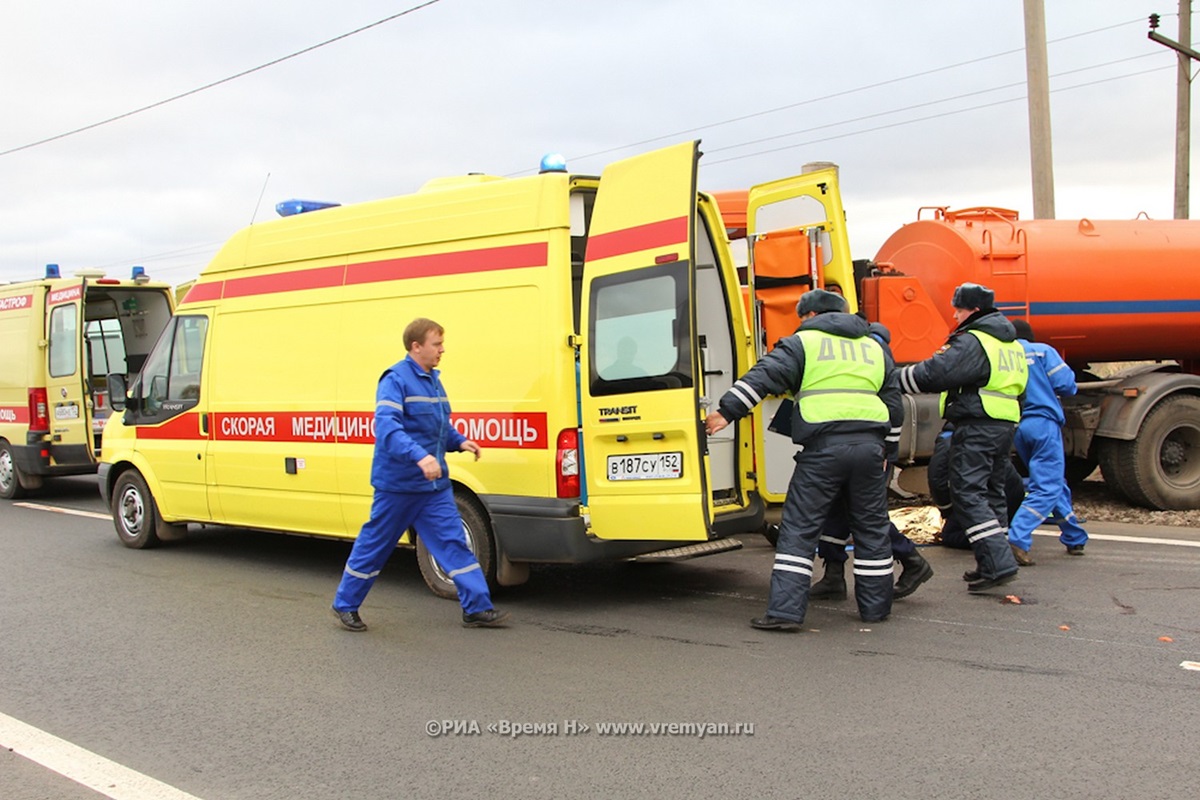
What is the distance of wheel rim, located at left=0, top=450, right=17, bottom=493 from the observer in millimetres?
12738

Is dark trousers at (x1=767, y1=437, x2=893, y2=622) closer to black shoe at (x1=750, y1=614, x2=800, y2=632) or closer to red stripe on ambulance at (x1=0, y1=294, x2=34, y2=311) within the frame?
black shoe at (x1=750, y1=614, x2=800, y2=632)

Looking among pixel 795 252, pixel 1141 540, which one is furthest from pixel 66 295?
pixel 1141 540

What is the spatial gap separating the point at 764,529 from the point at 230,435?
3.99 m

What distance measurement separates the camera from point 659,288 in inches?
222

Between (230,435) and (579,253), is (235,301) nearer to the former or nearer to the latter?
(230,435)

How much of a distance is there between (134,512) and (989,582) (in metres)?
6.71

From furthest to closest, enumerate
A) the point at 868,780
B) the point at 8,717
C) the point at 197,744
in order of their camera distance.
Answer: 1. the point at 8,717
2. the point at 197,744
3. the point at 868,780

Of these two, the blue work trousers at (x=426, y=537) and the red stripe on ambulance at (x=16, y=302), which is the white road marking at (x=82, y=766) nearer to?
the blue work trousers at (x=426, y=537)

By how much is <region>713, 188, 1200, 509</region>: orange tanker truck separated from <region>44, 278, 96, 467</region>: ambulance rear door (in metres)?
7.55

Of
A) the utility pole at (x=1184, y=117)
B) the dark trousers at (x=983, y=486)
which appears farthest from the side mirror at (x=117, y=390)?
the utility pole at (x=1184, y=117)

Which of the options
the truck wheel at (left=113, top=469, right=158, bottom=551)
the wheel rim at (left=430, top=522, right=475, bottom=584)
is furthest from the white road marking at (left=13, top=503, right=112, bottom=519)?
the wheel rim at (left=430, top=522, right=475, bottom=584)

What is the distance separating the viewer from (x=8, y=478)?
42.1 feet

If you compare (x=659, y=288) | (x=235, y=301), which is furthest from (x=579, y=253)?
(x=235, y=301)

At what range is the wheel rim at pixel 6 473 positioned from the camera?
12738mm
